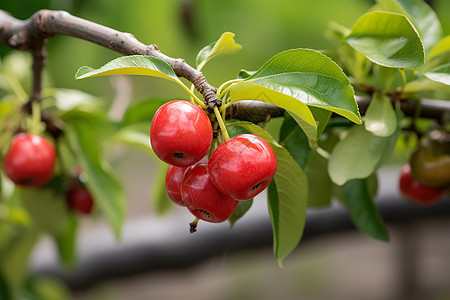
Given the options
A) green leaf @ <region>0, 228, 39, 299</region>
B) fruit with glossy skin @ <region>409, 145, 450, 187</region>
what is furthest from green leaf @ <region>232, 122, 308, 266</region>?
green leaf @ <region>0, 228, 39, 299</region>

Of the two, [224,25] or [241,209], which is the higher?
[241,209]

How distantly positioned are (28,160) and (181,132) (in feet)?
1.40

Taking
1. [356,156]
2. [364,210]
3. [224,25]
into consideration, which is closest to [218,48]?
[356,156]

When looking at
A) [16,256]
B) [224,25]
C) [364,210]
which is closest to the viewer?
[364,210]

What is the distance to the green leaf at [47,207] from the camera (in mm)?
932

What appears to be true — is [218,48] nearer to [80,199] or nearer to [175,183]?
[175,183]

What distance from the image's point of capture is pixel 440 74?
23.2 inches

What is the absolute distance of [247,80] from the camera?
479mm

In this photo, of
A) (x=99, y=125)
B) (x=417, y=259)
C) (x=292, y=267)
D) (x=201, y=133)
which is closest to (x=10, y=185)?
(x=99, y=125)

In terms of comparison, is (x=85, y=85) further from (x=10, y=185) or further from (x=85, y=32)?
(x=85, y=32)

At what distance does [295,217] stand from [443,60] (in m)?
0.28

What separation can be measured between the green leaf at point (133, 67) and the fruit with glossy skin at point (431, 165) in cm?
41

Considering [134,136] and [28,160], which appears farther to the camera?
[134,136]

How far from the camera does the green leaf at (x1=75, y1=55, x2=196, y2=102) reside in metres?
0.41
